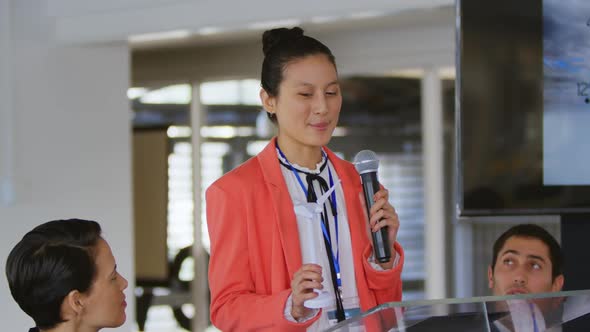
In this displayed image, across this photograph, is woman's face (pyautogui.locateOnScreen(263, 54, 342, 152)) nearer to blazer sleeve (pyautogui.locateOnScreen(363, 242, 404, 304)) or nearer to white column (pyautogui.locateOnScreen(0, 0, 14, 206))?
blazer sleeve (pyautogui.locateOnScreen(363, 242, 404, 304))

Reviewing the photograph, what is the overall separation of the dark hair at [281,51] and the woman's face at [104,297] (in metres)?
0.50

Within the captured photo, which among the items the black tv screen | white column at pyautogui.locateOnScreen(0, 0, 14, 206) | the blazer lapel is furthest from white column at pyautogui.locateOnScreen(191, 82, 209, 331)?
A: the blazer lapel

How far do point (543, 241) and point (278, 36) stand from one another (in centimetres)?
112

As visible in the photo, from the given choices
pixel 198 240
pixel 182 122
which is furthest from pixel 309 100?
pixel 182 122

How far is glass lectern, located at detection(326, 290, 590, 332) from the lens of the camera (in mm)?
1358

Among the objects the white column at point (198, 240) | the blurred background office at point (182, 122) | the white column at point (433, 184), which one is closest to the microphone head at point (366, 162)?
the blurred background office at point (182, 122)

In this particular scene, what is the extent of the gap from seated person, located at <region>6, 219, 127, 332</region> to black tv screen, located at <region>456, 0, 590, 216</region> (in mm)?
979

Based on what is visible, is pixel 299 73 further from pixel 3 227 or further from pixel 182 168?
pixel 182 168

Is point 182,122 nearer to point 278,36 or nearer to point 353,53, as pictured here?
point 353,53

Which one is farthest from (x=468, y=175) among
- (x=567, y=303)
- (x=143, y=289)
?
(x=143, y=289)

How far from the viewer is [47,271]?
190cm

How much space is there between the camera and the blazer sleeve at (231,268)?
5.90 feet

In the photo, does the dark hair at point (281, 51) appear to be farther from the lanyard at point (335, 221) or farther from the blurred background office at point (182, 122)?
the blurred background office at point (182, 122)

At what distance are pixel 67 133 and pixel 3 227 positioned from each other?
639 millimetres
